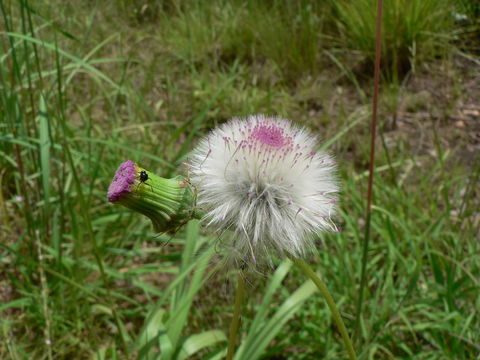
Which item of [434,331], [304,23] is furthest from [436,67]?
[434,331]

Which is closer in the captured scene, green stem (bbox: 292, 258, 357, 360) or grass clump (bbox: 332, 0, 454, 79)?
green stem (bbox: 292, 258, 357, 360)

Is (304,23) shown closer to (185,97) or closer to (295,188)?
(185,97)

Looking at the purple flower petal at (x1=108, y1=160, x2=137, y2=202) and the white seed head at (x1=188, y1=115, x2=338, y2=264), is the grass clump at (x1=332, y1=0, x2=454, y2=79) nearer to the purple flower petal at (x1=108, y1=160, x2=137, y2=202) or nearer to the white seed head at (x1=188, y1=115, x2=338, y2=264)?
the white seed head at (x1=188, y1=115, x2=338, y2=264)

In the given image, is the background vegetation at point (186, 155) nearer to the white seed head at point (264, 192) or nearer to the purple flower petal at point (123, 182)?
the white seed head at point (264, 192)

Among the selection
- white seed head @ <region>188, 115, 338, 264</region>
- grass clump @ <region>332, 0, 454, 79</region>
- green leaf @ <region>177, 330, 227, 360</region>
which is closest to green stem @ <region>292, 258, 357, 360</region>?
white seed head @ <region>188, 115, 338, 264</region>

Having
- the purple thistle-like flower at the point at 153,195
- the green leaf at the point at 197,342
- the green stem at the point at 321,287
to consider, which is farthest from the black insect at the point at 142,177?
the green leaf at the point at 197,342

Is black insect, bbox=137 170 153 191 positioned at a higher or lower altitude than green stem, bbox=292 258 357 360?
higher

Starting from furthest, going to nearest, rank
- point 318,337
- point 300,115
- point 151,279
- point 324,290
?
point 300,115, point 151,279, point 318,337, point 324,290
